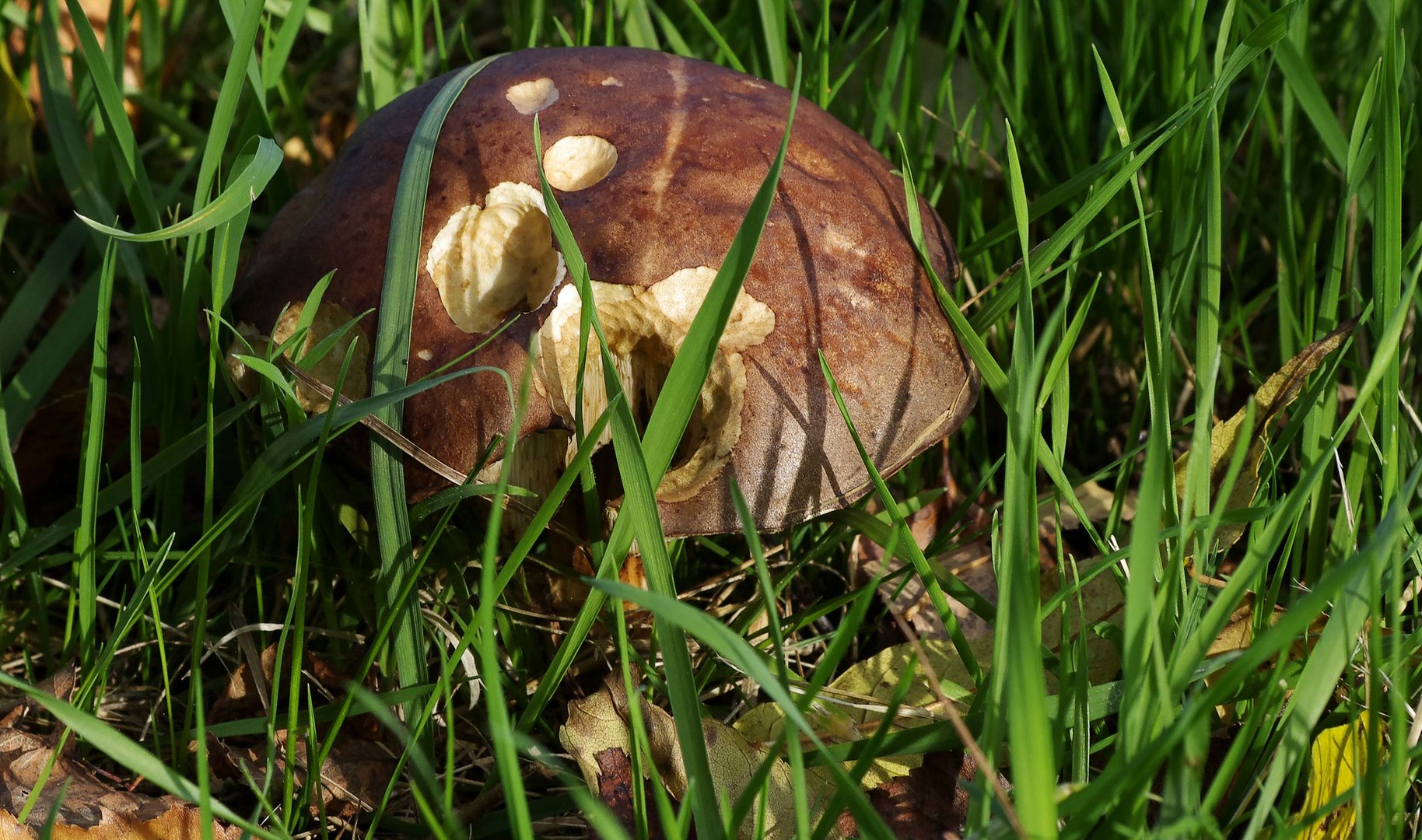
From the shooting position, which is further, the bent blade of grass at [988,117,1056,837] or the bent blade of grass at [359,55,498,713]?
the bent blade of grass at [359,55,498,713]

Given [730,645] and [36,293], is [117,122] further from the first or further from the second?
[730,645]

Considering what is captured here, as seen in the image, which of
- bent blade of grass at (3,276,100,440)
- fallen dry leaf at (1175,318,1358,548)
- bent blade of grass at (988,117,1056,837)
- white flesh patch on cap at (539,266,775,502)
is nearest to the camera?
bent blade of grass at (988,117,1056,837)

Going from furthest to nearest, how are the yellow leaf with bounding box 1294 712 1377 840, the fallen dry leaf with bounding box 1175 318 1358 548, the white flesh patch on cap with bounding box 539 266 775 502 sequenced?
the fallen dry leaf with bounding box 1175 318 1358 548 → the white flesh patch on cap with bounding box 539 266 775 502 → the yellow leaf with bounding box 1294 712 1377 840

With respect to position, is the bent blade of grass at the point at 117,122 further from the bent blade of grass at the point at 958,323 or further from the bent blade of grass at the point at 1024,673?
the bent blade of grass at the point at 1024,673

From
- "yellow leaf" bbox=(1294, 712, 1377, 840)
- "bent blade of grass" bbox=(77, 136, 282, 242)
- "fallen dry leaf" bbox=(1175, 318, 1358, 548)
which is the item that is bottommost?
"yellow leaf" bbox=(1294, 712, 1377, 840)

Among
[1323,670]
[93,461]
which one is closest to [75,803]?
[93,461]

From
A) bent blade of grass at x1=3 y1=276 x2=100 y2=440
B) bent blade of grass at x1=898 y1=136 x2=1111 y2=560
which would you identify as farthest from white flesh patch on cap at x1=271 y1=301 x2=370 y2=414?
bent blade of grass at x1=898 y1=136 x2=1111 y2=560

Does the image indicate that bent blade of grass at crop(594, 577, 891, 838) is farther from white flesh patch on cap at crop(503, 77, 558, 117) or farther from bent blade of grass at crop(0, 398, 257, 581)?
white flesh patch on cap at crop(503, 77, 558, 117)

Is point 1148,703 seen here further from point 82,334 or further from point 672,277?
point 82,334
